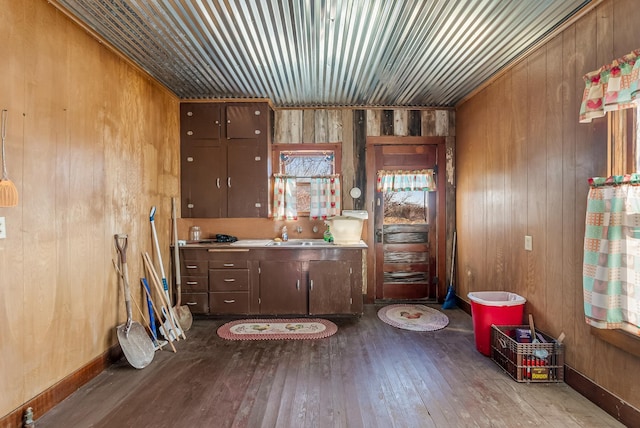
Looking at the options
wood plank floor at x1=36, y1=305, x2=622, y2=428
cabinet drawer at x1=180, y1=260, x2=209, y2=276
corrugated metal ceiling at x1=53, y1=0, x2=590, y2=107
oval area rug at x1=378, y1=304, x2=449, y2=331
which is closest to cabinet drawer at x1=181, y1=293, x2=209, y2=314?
cabinet drawer at x1=180, y1=260, x2=209, y2=276

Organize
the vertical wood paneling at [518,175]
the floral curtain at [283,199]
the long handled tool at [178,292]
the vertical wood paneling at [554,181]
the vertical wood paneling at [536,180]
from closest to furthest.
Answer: the vertical wood paneling at [554,181] < the vertical wood paneling at [536,180] < the vertical wood paneling at [518,175] < the long handled tool at [178,292] < the floral curtain at [283,199]

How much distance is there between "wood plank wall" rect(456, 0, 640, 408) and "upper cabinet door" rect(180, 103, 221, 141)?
321cm

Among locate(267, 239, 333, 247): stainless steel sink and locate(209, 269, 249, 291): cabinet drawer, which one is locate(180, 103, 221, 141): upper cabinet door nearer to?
locate(267, 239, 333, 247): stainless steel sink

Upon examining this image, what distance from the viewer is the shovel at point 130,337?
8.44 ft

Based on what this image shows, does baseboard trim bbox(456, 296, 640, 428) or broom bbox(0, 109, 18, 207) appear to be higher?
broom bbox(0, 109, 18, 207)

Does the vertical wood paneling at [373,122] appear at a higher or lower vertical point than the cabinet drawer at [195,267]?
higher

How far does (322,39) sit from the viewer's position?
2523mm

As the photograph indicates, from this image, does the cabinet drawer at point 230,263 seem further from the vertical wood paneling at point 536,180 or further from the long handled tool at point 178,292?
the vertical wood paneling at point 536,180

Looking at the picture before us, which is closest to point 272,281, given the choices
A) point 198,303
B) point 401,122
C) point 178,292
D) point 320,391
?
point 198,303

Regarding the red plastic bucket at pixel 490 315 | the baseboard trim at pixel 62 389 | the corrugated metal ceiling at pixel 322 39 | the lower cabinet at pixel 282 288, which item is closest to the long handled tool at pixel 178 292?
the baseboard trim at pixel 62 389

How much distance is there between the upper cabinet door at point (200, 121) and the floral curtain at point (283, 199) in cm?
97

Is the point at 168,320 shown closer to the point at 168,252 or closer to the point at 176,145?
the point at 168,252

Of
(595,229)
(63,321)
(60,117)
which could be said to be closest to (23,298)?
(63,321)

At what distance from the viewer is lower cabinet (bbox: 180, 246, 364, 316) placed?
11.9 feet
